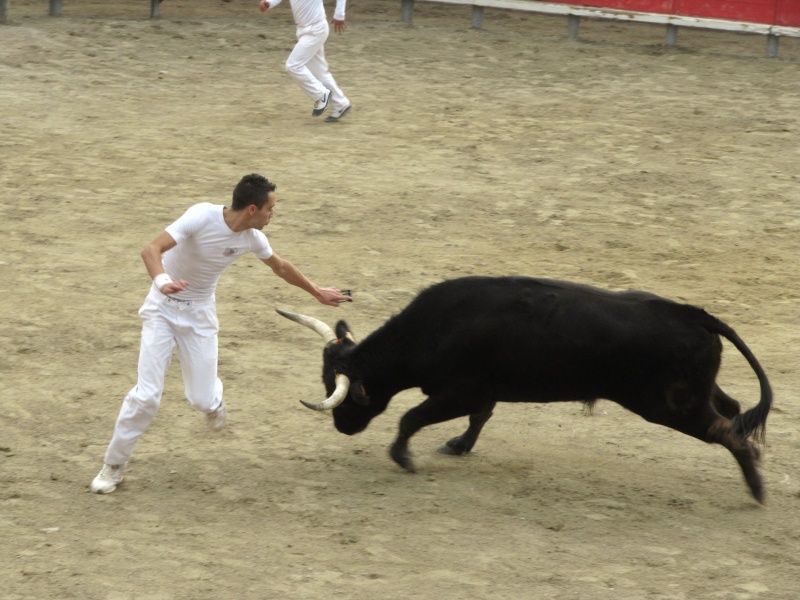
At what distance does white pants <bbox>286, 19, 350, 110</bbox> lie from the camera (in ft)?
40.4

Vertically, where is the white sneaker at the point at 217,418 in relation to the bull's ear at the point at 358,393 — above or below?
below

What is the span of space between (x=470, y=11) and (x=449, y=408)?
12446 millimetres

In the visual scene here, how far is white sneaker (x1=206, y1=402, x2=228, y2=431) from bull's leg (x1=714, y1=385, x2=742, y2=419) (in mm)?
2524

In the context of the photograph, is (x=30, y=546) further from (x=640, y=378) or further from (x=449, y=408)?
(x=640, y=378)

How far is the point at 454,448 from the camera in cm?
648

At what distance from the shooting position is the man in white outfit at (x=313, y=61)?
485 inches

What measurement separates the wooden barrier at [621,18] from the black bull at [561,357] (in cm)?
1057

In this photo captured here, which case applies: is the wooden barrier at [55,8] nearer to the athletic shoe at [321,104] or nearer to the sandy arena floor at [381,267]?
the sandy arena floor at [381,267]

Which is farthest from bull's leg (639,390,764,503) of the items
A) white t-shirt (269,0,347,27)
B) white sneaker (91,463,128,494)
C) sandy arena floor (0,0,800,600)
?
white t-shirt (269,0,347,27)

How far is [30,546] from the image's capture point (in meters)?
5.25

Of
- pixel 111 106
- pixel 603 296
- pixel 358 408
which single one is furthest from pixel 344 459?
pixel 111 106

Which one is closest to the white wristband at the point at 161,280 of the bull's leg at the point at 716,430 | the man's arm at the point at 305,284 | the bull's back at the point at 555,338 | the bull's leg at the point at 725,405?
the man's arm at the point at 305,284

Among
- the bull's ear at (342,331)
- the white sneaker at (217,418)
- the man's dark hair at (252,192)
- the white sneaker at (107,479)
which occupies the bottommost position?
the white sneaker at (107,479)

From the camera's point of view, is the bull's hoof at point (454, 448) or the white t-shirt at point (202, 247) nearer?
the white t-shirt at point (202, 247)
